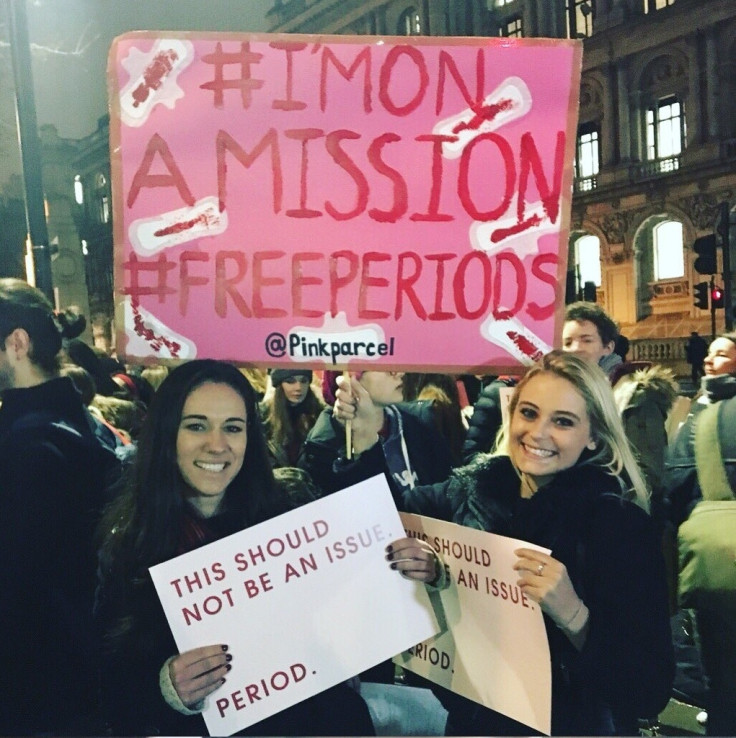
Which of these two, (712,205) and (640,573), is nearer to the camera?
(640,573)

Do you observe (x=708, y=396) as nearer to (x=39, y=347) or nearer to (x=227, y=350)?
(x=227, y=350)

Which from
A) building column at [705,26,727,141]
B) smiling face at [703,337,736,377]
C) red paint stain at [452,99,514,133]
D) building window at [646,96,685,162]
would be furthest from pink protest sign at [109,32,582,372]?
smiling face at [703,337,736,377]

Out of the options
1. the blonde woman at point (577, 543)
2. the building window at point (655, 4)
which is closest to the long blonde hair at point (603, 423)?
the blonde woman at point (577, 543)

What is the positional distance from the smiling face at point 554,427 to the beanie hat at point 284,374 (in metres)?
0.64

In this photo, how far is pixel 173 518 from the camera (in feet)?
6.27

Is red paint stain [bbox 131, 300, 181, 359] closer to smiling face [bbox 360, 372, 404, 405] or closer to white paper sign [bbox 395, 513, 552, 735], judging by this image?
smiling face [bbox 360, 372, 404, 405]

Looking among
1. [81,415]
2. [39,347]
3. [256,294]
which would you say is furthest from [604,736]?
[39,347]

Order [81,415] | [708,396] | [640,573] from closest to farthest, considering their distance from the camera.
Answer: [640,573], [81,415], [708,396]

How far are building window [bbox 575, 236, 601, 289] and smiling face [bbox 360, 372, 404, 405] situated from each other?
56 cm

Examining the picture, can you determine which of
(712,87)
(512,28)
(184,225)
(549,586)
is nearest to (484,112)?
(512,28)

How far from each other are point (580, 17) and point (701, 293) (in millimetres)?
787

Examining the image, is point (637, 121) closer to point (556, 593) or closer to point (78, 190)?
point (556, 593)

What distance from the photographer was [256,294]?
2.00 metres

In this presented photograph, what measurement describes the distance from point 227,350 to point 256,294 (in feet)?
0.55
